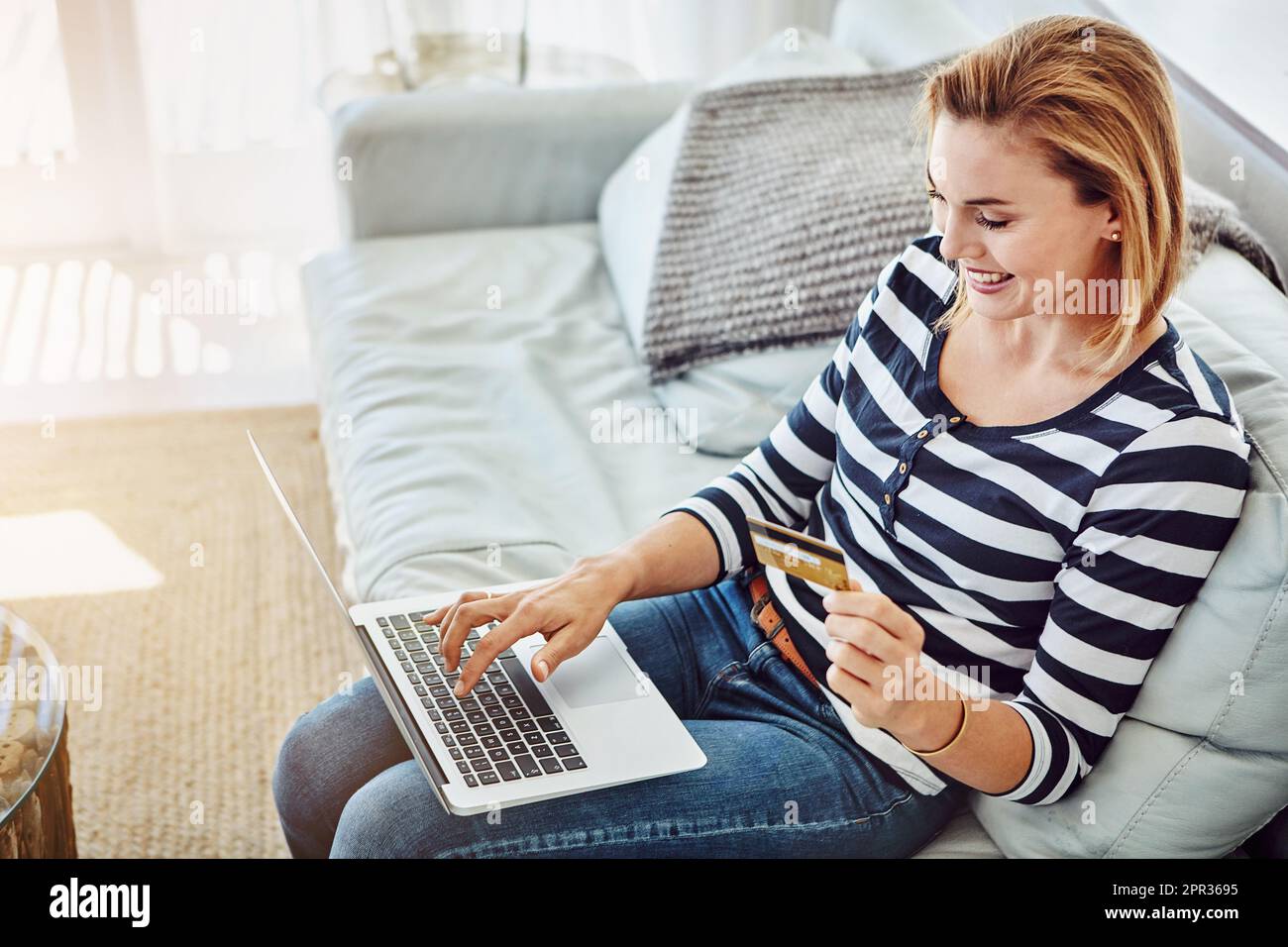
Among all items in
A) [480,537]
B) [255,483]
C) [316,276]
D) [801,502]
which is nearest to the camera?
[801,502]

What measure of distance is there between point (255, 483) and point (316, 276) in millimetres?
437

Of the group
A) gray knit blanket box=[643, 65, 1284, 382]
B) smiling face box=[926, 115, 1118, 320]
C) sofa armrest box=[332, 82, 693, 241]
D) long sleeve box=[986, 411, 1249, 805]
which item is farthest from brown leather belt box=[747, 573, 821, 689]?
sofa armrest box=[332, 82, 693, 241]

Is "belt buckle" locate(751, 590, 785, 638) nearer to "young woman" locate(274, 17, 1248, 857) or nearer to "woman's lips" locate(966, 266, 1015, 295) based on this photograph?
"young woman" locate(274, 17, 1248, 857)

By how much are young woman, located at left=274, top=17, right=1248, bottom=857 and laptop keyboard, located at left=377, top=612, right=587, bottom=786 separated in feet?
0.11

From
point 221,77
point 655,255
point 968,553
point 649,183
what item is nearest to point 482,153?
point 649,183

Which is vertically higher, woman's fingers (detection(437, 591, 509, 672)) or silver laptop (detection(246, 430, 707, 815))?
woman's fingers (detection(437, 591, 509, 672))

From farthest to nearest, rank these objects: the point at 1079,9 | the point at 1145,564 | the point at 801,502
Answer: the point at 1079,9 < the point at 801,502 < the point at 1145,564

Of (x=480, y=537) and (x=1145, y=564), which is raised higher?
(x=1145, y=564)

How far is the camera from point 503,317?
1.90 m

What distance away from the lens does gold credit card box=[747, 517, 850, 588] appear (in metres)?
0.90

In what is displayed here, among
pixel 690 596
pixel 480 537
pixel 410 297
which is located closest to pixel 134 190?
pixel 410 297

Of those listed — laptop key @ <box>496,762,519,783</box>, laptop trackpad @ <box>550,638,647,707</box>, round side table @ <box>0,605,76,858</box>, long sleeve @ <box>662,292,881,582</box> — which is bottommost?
round side table @ <box>0,605,76,858</box>

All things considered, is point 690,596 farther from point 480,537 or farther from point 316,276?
point 316,276

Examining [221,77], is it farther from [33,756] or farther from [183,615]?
[33,756]
